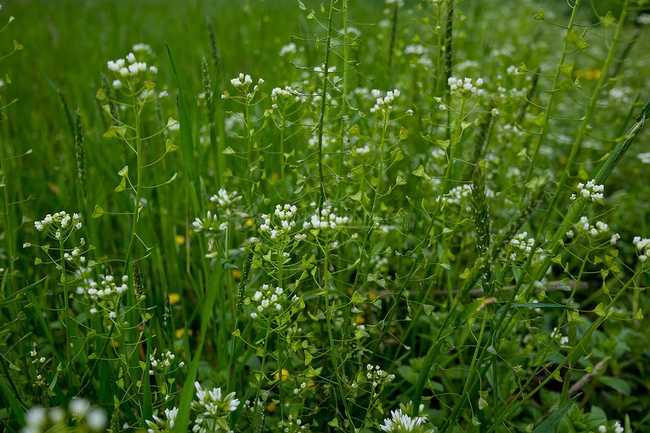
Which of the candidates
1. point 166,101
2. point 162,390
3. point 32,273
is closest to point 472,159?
point 162,390

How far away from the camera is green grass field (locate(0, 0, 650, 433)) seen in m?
1.50

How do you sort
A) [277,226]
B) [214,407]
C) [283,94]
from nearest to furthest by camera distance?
[214,407], [277,226], [283,94]

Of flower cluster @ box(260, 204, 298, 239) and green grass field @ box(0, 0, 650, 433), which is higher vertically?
flower cluster @ box(260, 204, 298, 239)

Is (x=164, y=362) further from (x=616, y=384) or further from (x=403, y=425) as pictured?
(x=616, y=384)

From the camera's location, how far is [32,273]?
226cm

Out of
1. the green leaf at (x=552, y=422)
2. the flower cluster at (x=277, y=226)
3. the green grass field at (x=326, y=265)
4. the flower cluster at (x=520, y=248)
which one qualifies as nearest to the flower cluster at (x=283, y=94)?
the green grass field at (x=326, y=265)

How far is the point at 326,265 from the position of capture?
5.19 feet

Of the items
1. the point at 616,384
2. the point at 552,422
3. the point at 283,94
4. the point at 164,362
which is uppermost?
the point at 283,94

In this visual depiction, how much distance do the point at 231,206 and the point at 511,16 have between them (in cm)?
676

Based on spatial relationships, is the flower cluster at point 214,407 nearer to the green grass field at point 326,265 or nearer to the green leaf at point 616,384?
the green grass field at point 326,265

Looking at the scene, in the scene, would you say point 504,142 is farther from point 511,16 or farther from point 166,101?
point 511,16

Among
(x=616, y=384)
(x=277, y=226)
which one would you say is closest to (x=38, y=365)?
(x=277, y=226)

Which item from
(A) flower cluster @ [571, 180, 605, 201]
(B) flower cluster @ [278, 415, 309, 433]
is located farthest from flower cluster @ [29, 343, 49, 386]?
(A) flower cluster @ [571, 180, 605, 201]

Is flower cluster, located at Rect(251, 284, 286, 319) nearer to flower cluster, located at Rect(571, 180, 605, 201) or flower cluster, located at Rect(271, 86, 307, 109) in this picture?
flower cluster, located at Rect(271, 86, 307, 109)
